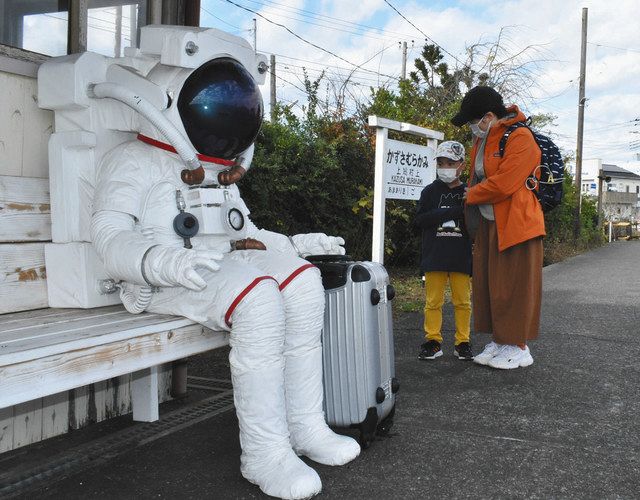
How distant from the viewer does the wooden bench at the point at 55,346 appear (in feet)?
5.72

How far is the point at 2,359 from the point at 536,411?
98.0 inches

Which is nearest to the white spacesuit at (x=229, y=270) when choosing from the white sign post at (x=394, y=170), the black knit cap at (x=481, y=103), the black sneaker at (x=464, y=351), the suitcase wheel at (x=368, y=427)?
the suitcase wheel at (x=368, y=427)

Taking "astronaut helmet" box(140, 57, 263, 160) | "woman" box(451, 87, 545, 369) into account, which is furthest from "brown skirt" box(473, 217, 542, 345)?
"astronaut helmet" box(140, 57, 263, 160)

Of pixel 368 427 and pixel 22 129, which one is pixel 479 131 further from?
pixel 22 129

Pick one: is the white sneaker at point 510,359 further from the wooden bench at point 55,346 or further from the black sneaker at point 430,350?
the wooden bench at point 55,346

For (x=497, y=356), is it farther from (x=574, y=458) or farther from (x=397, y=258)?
(x=397, y=258)

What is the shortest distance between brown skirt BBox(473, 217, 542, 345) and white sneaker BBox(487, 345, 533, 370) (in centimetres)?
10

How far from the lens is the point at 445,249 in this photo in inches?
163

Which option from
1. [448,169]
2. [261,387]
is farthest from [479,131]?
[261,387]

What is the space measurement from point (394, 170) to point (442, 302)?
121 cm

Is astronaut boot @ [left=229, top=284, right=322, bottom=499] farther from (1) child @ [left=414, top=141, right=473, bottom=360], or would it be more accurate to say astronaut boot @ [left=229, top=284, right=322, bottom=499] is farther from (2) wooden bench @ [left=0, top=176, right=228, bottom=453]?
(1) child @ [left=414, top=141, right=473, bottom=360]

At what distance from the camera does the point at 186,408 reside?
335 cm

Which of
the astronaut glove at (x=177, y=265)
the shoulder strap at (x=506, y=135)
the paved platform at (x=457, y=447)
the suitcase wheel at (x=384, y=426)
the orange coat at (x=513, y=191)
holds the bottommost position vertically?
the paved platform at (x=457, y=447)

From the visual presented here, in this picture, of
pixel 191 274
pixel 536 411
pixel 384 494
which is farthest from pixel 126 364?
pixel 536 411
